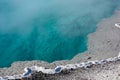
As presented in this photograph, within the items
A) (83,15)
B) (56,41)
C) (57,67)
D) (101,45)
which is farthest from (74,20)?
(57,67)

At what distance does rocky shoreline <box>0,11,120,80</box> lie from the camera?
17.9 m

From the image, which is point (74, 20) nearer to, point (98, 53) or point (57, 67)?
point (98, 53)

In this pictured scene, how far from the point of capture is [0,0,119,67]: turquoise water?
2091 cm

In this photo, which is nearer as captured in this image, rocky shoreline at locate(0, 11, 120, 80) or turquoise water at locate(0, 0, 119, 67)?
rocky shoreline at locate(0, 11, 120, 80)

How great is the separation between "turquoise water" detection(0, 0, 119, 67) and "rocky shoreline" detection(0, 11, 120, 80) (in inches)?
23.2

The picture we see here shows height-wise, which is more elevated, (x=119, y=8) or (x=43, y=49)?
(x=119, y=8)

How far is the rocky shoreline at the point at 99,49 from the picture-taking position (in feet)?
58.7

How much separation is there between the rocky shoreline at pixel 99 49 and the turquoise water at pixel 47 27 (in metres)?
0.59

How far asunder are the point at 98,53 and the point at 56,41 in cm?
377

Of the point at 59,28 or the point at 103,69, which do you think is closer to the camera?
the point at 103,69

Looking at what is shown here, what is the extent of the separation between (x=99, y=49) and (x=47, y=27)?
518 cm

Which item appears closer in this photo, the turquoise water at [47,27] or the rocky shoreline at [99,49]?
the rocky shoreline at [99,49]

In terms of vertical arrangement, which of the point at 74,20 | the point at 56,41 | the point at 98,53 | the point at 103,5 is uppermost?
the point at 103,5

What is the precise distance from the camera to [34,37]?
906 inches
